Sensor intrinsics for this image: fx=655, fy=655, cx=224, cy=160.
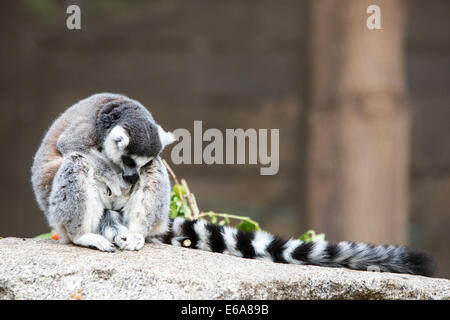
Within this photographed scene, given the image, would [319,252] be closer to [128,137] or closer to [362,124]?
[128,137]

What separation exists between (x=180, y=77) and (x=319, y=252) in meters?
3.15

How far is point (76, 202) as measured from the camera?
307cm

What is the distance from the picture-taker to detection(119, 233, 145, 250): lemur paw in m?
3.10

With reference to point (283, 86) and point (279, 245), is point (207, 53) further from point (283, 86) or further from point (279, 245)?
point (279, 245)

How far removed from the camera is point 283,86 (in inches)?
237

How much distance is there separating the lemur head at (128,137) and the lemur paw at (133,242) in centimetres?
26

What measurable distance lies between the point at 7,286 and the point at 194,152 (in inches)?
110

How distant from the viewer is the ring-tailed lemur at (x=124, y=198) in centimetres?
310
